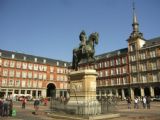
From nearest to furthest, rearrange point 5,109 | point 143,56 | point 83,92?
point 83,92, point 5,109, point 143,56

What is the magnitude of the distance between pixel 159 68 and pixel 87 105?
4415 centimetres

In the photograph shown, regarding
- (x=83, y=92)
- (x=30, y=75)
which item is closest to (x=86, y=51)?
(x=83, y=92)

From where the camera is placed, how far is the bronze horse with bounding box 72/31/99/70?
16.9 m

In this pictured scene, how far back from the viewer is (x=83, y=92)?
14812 mm

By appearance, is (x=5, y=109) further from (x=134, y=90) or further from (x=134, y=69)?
(x=134, y=90)

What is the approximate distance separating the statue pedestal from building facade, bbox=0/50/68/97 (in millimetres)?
52076

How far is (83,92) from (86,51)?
3.92 meters

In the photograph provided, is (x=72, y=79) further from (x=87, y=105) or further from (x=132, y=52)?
(x=132, y=52)

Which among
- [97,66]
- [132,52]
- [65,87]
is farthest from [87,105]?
[65,87]

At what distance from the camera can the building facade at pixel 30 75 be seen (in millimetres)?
66625

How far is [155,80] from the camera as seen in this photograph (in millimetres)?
52562

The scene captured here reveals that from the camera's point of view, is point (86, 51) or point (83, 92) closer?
point (83, 92)

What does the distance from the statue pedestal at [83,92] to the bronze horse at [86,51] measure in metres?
2.13

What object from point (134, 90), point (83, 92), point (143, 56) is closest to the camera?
point (83, 92)
